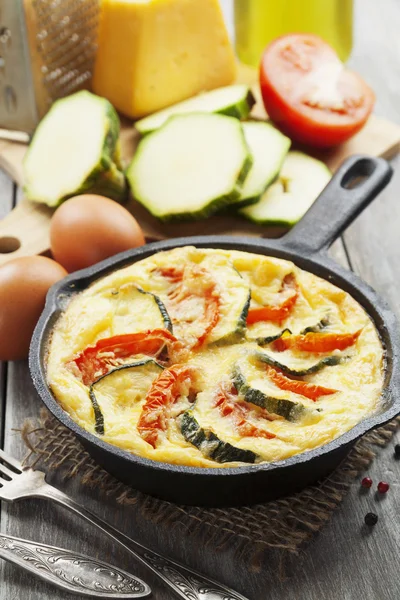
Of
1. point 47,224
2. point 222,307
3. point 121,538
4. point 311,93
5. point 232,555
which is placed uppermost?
point 311,93

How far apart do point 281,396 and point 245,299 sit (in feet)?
1.72

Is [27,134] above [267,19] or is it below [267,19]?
below

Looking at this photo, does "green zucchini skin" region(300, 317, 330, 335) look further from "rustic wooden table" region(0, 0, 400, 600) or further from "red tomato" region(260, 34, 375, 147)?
"red tomato" region(260, 34, 375, 147)

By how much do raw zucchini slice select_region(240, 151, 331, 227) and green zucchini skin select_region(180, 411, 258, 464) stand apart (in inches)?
67.5

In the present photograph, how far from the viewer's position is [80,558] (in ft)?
8.65

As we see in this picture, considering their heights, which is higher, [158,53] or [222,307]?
[158,53]

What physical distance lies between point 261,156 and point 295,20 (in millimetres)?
1417

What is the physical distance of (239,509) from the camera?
283cm

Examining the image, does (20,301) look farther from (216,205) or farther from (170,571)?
(170,571)

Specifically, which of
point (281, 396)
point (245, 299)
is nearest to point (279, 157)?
point (245, 299)

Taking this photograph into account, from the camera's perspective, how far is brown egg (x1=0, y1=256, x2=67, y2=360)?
3.36 meters

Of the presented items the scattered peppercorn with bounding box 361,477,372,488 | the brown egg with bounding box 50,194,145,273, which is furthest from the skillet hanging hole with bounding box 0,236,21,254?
the scattered peppercorn with bounding box 361,477,372,488

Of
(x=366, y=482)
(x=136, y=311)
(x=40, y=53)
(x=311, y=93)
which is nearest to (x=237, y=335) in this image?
(x=136, y=311)

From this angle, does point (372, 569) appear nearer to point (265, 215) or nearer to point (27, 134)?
point (265, 215)
